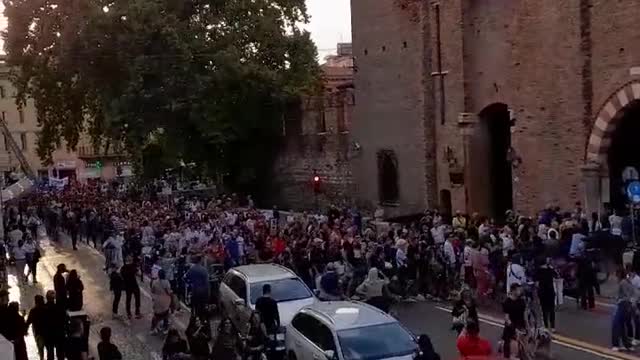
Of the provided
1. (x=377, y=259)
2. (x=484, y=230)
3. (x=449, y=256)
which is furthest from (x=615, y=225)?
(x=377, y=259)

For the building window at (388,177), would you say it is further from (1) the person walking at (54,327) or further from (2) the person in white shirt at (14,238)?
(1) the person walking at (54,327)

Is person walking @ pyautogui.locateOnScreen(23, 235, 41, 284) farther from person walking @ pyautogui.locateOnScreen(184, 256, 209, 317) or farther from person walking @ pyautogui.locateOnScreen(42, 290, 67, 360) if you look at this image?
person walking @ pyautogui.locateOnScreen(42, 290, 67, 360)

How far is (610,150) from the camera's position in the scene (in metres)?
25.8

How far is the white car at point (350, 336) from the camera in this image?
482 inches

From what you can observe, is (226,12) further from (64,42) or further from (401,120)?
(401,120)

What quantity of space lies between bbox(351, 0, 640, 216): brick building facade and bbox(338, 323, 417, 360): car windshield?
46.9ft

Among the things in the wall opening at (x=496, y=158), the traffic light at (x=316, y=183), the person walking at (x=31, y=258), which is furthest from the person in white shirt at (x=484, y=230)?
the traffic light at (x=316, y=183)

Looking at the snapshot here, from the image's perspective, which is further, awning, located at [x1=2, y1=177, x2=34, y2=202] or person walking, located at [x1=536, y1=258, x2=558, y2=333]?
awning, located at [x1=2, y1=177, x2=34, y2=202]

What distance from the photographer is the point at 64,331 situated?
15.2 meters

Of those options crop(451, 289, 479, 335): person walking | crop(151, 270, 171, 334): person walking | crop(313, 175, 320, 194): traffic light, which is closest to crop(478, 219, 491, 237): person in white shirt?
crop(451, 289, 479, 335): person walking

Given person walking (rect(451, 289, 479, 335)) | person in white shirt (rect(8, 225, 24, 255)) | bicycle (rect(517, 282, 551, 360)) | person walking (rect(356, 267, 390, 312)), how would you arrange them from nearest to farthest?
bicycle (rect(517, 282, 551, 360)) < person walking (rect(451, 289, 479, 335)) < person walking (rect(356, 267, 390, 312)) < person in white shirt (rect(8, 225, 24, 255))

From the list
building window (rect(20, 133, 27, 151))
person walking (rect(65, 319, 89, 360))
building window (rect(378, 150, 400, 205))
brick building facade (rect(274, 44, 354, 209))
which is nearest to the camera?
person walking (rect(65, 319, 89, 360))

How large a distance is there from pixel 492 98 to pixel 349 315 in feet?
61.0

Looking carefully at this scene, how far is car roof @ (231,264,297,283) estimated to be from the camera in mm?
17031
